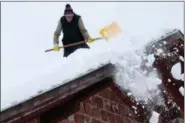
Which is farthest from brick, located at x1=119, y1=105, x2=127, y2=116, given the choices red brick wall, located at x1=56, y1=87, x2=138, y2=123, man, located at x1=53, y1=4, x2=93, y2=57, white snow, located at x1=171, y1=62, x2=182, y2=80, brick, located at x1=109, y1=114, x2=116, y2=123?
man, located at x1=53, y1=4, x2=93, y2=57

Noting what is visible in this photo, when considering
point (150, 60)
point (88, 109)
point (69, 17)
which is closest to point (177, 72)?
point (150, 60)

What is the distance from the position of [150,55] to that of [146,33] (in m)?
0.22

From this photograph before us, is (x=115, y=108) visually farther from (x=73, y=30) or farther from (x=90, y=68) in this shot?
(x=73, y=30)

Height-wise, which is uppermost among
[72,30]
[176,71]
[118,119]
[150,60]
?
[150,60]

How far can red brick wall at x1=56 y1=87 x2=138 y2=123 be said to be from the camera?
236 inches

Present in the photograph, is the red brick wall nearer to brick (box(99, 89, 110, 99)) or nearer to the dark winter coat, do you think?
brick (box(99, 89, 110, 99))

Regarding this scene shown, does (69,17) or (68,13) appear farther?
(69,17)

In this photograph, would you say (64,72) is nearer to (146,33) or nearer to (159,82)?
(146,33)

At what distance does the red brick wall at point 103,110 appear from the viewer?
5.98 metres

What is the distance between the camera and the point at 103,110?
634 cm

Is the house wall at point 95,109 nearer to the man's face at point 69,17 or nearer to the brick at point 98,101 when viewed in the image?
the brick at point 98,101

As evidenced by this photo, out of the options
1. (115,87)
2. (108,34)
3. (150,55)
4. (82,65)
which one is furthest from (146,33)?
(108,34)

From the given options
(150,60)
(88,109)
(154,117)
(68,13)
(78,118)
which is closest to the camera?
(150,60)

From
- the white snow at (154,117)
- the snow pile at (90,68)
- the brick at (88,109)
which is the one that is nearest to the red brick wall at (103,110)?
the brick at (88,109)
